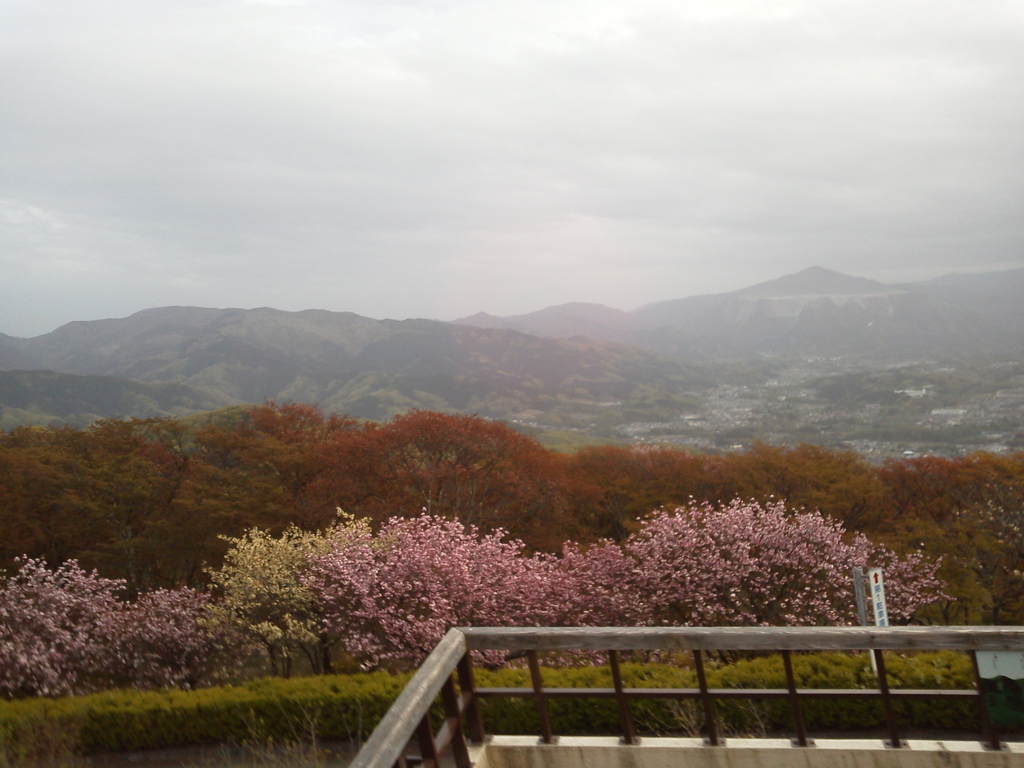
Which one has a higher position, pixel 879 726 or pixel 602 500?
pixel 879 726

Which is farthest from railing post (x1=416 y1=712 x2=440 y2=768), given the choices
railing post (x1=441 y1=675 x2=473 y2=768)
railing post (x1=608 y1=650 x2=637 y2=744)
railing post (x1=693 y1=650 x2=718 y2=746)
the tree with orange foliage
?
the tree with orange foliage

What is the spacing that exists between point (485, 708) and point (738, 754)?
598 cm

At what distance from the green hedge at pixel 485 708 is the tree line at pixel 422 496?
14513 mm

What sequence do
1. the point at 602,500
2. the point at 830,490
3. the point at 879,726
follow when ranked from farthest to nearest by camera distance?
the point at 602,500
the point at 830,490
the point at 879,726

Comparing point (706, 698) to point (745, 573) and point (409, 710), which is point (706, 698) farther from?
point (745, 573)

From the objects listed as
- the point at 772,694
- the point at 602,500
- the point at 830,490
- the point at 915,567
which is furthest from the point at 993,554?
the point at 772,694

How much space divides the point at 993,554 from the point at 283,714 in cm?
2272

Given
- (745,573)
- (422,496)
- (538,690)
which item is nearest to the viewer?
(538,690)

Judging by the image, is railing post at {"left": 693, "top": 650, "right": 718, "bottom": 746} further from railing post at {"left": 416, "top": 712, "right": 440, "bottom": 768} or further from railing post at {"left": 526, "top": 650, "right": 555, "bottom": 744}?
railing post at {"left": 416, "top": 712, "right": 440, "bottom": 768}

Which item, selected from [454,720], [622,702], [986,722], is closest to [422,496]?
[622,702]

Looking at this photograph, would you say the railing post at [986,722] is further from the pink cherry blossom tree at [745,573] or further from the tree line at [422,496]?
the tree line at [422,496]

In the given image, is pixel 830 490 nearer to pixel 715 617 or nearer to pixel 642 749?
pixel 715 617

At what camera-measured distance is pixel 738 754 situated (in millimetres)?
4402

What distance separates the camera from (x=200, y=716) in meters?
10.7
